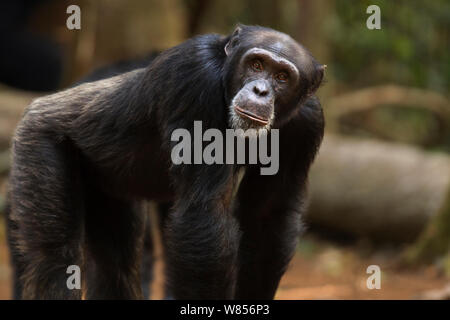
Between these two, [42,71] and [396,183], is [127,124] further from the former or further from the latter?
[42,71]

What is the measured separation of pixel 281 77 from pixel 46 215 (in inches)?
76.6

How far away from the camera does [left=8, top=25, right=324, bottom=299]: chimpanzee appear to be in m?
4.59

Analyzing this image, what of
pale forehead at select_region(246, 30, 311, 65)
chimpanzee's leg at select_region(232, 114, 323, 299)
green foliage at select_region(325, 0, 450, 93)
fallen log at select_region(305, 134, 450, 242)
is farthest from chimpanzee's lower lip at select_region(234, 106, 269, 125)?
green foliage at select_region(325, 0, 450, 93)

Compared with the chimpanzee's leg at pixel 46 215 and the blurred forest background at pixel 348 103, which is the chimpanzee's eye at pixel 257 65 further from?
the blurred forest background at pixel 348 103

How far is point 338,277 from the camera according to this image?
953 cm

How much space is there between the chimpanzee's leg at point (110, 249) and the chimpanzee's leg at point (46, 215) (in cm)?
40

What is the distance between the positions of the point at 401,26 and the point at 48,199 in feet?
33.5

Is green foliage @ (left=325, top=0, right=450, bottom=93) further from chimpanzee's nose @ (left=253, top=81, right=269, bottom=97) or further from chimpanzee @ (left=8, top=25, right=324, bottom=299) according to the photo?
chimpanzee's nose @ (left=253, top=81, right=269, bottom=97)

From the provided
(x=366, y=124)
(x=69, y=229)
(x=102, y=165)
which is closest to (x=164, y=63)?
(x=102, y=165)

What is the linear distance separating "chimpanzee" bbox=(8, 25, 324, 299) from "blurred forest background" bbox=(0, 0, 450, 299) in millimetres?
1941

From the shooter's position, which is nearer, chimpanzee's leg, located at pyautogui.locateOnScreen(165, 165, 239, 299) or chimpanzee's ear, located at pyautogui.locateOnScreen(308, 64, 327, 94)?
chimpanzee's leg, located at pyautogui.locateOnScreen(165, 165, 239, 299)

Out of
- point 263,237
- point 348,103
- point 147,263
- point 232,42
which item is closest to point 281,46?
point 232,42

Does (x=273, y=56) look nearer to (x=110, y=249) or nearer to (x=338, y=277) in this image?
(x=110, y=249)

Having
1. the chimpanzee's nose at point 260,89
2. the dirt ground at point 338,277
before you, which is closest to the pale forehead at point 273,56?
the chimpanzee's nose at point 260,89
